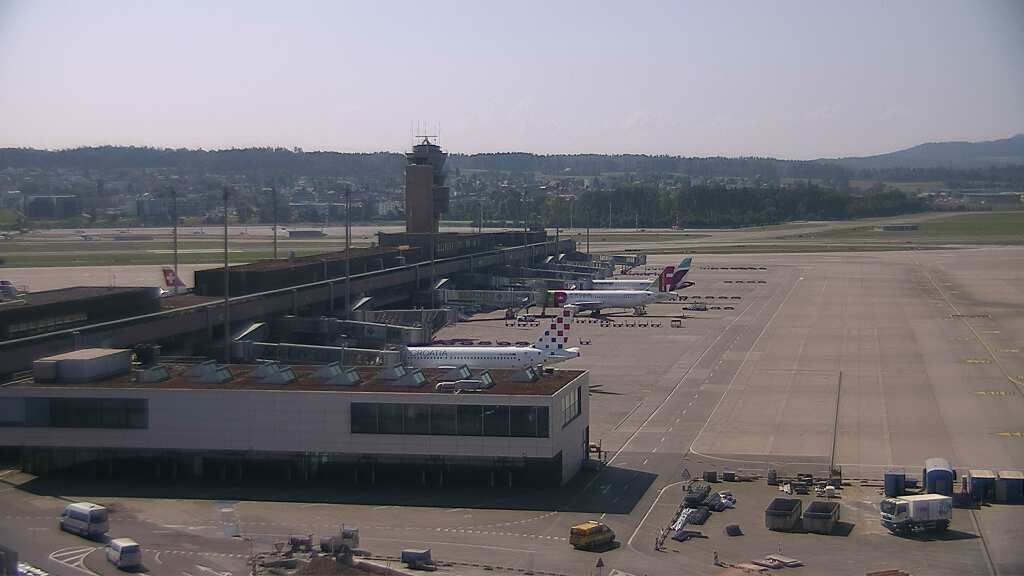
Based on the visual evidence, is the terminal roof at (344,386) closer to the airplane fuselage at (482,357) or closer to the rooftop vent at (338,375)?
the rooftop vent at (338,375)

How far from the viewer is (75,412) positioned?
1604 inches

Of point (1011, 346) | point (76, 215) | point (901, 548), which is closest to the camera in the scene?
point (901, 548)

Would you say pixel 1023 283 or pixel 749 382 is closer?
pixel 749 382

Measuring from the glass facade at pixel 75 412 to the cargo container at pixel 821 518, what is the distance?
71.1ft

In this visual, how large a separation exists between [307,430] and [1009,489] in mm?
22208

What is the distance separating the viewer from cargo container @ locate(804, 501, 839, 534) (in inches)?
1315

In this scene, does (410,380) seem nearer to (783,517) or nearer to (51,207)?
(783,517)

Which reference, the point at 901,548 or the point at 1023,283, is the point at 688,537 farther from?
the point at 1023,283

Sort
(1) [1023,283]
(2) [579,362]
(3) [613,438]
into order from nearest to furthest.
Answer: (3) [613,438] < (2) [579,362] < (1) [1023,283]

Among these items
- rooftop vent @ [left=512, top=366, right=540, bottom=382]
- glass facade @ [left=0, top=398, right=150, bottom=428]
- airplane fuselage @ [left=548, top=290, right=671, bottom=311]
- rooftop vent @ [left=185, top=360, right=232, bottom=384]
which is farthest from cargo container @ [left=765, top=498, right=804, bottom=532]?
airplane fuselage @ [left=548, top=290, right=671, bottom=311]

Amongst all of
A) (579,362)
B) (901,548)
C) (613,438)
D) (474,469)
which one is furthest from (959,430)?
(579,362)

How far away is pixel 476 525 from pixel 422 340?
124 feet

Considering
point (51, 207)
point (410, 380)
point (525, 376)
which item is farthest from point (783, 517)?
point (51, 207)

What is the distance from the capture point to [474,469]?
39.4m
